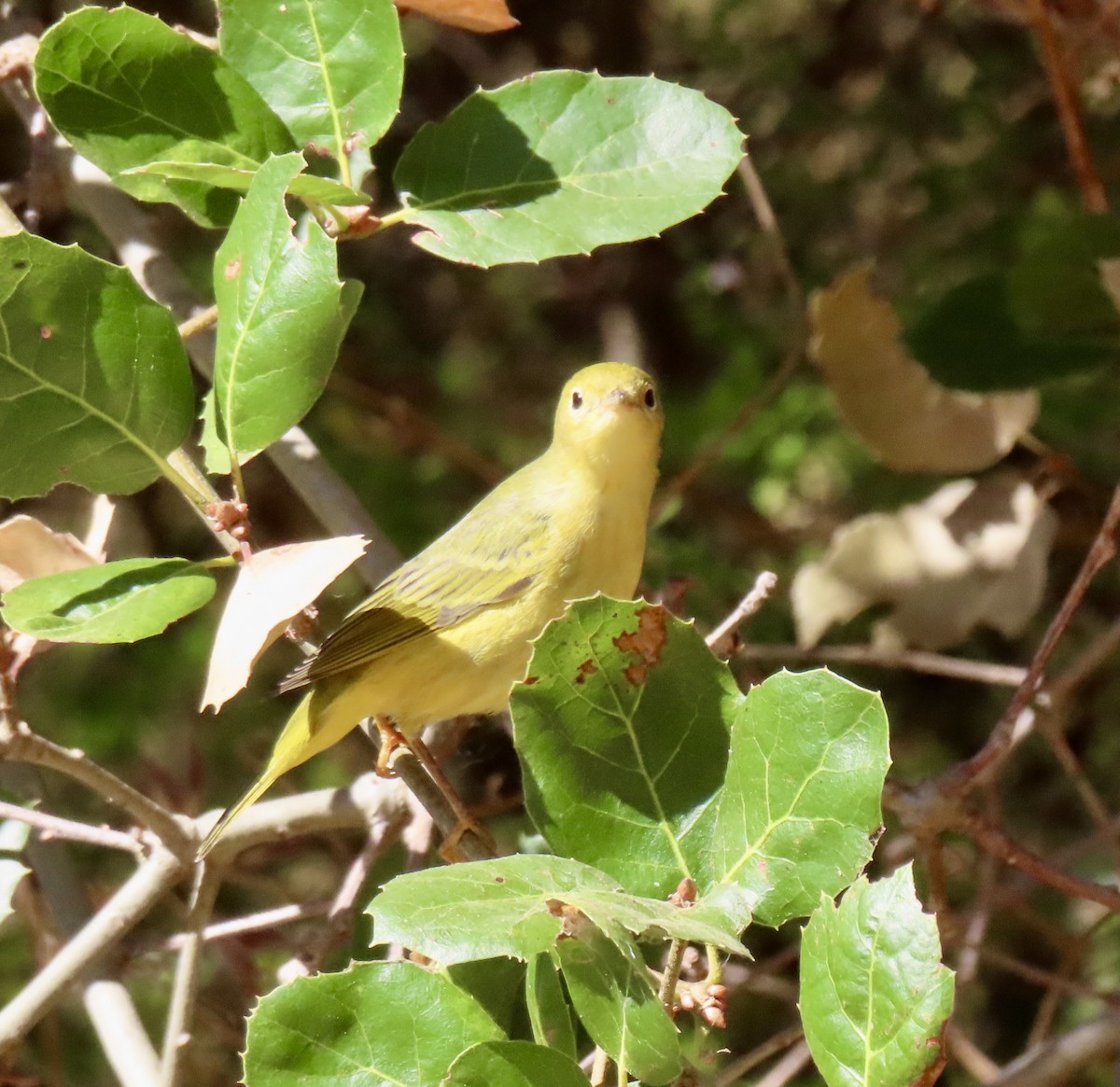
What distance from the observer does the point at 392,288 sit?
182 inches

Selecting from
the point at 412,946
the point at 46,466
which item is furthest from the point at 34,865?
the point at 412,946

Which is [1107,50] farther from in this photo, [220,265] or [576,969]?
[576,969]

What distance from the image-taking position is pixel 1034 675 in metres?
2.18

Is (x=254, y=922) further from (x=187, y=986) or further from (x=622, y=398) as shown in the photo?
(x=622, y=398)

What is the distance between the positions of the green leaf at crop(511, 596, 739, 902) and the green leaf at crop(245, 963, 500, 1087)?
0.24 metres

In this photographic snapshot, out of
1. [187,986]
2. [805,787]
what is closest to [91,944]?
A: [187,986]

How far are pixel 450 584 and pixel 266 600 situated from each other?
49.9 inches

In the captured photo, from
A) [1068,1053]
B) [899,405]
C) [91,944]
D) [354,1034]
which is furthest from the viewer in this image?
[899,405]

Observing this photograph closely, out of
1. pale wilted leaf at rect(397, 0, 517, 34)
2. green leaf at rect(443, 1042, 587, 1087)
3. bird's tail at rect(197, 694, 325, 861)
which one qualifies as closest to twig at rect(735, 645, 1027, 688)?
bird's tail at rect(197, 694, 325, 861)

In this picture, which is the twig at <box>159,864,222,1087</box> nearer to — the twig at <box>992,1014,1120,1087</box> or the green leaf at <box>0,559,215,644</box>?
the green leaf at <box>0,559,215,644</box>

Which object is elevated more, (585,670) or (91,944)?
(585,670)

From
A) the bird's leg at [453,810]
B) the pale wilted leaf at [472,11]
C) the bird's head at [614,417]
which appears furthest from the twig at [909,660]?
the pale wilted leaf at [472,11]

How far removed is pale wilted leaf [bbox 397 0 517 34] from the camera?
6.88ft

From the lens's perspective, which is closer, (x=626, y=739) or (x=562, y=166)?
(x=626, y=739)
